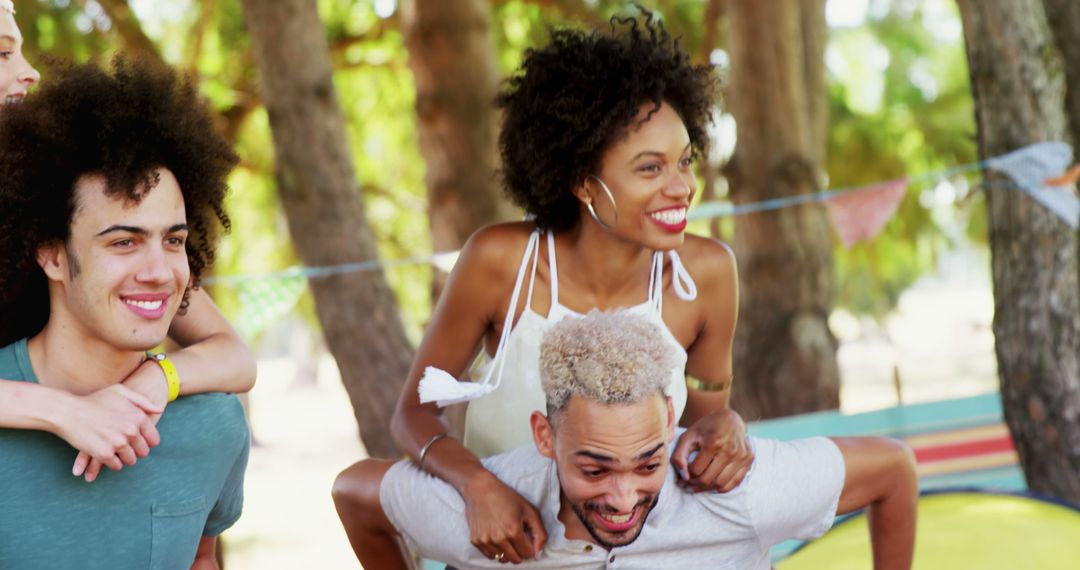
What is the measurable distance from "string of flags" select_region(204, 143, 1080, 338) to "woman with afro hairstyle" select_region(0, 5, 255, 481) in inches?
120

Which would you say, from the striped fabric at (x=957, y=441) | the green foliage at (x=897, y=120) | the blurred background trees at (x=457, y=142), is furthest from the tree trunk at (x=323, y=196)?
the green foliage at (x=897, y=120)

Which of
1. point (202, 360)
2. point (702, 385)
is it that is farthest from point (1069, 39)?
point (202, 360)

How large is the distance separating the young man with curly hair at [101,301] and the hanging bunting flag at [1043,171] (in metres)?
A: 3.32

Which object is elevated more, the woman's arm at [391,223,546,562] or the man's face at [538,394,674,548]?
the woman's arm at [391,223,546,562]

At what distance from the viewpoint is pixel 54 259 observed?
2.18 meters

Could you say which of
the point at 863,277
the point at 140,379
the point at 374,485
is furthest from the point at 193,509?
the point at 863,277

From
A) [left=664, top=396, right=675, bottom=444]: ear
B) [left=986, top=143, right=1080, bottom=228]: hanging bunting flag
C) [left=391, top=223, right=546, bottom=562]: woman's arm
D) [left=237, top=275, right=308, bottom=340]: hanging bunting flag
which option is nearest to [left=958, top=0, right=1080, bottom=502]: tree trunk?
[left=986, top=143, right=1080, bottom=228]: hanging bunting flag

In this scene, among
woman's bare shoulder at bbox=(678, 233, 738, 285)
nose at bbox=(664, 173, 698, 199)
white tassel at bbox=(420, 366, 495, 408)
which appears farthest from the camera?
woman's bare shoulder at bbox=(678, 233, 738, 285)

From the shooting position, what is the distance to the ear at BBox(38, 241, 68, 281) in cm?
217

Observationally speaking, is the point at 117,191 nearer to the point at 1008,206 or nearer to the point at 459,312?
the point at 459,312

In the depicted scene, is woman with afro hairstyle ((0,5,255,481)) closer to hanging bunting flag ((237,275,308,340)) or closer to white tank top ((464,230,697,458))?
white tank top ((464,230,697,458))

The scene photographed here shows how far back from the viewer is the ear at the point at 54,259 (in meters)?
2.17

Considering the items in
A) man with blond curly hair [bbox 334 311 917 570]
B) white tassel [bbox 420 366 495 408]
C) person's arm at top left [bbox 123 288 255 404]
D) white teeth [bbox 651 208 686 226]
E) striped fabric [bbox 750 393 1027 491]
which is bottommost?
striped fabric [bbox 750 393 1027 491]

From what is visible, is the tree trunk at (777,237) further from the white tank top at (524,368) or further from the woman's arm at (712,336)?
the white tank top at (524,368)
